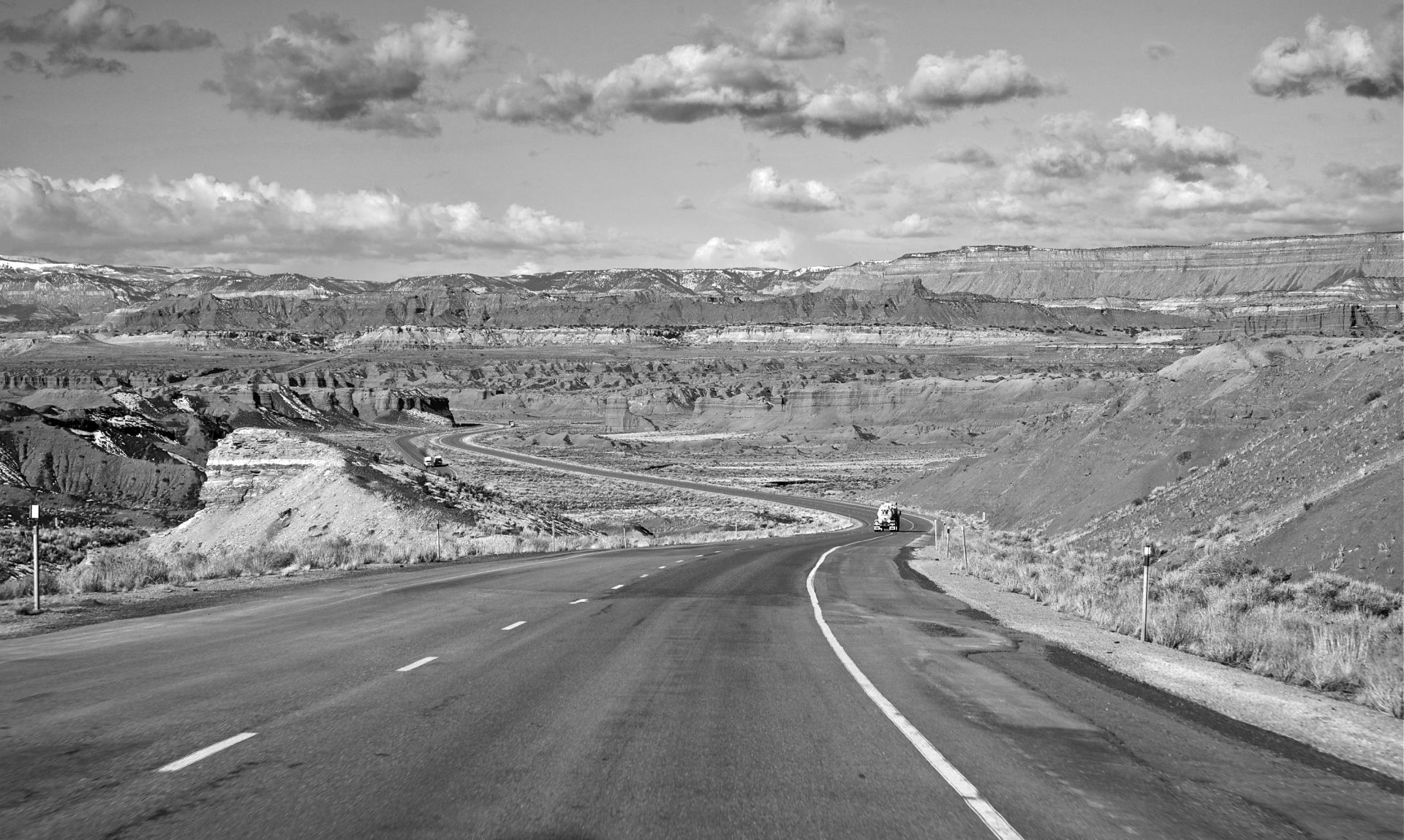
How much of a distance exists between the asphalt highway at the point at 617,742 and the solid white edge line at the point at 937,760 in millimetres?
31

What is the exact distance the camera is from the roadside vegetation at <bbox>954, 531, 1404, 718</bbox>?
11.4m

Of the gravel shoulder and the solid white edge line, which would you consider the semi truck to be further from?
the solid white edge line

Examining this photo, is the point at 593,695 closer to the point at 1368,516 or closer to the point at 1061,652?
the point at 1061,652

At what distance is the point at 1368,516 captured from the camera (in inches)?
889

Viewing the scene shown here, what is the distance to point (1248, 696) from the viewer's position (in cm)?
1057

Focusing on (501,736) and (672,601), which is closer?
(501,736)

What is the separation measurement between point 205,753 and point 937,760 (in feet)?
16.0

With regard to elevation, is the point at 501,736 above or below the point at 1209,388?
below

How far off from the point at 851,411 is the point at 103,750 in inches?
4998

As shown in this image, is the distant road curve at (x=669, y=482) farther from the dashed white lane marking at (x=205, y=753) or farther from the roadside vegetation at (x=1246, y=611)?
the dashed white lane marking at (x=205, y=753)

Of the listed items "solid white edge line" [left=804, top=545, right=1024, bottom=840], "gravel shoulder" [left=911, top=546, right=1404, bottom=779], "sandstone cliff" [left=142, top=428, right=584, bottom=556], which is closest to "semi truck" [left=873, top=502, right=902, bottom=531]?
"sandstone cliff" [left=142, top=428, right=584, bottom=556]

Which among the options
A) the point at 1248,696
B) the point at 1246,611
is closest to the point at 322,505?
the point at 1246,611

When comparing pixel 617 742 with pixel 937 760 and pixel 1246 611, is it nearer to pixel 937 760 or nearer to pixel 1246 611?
pixel 937 760

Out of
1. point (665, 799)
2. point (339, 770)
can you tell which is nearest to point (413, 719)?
point (339, 770)
